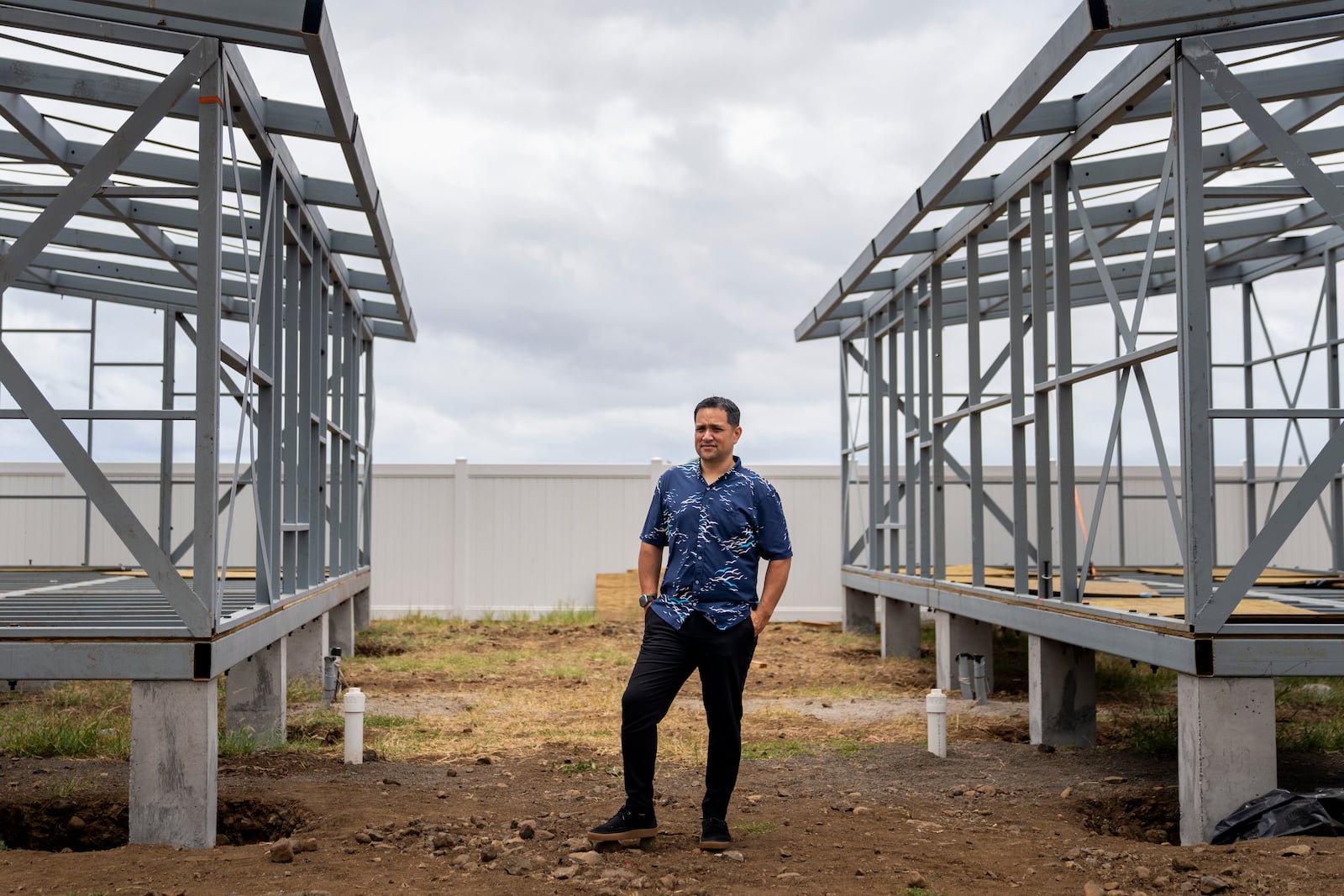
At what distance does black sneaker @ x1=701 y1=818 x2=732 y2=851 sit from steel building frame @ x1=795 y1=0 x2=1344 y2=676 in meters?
2.41

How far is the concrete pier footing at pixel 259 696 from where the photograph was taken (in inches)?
347

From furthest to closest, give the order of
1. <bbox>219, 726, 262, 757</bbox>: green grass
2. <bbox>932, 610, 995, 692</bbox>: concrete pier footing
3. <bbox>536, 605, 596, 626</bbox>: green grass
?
<bbox>536, 605, 596, 626</bbox>: green grass, <bbox>932, 610, 995, 692</bbox>: concrete pier footing, <bbox>219, 726, 262, 757</bbox>: green grass

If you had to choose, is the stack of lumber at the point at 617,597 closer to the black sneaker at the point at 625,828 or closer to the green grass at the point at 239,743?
the green grass at the point at 239,743

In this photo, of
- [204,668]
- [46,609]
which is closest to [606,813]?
[204,668]

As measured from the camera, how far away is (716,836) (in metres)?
5.71

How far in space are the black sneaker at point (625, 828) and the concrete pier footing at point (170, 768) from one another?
6.08ft

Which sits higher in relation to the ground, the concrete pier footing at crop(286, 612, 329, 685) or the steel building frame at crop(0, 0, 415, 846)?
the steel building frame at crop(0, 0, 415, 846)

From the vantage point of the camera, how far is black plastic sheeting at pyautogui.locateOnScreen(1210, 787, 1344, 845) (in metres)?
5.86

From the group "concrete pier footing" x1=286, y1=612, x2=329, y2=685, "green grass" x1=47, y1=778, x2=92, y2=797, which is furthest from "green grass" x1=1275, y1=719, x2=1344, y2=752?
"concrete pier footing" x1=286, y1=612, x2=329, y2=685

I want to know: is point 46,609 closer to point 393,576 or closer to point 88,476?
point 88,476

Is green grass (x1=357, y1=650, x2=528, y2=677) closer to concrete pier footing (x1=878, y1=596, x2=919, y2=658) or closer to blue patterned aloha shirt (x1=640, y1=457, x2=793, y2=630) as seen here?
concrete pier footing (x1=878, y1=596, x2=919, y2=658)

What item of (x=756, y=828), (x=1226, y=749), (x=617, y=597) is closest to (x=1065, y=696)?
(x=1226, y=749)

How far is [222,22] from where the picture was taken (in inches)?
243

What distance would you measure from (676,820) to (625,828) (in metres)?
0.75
